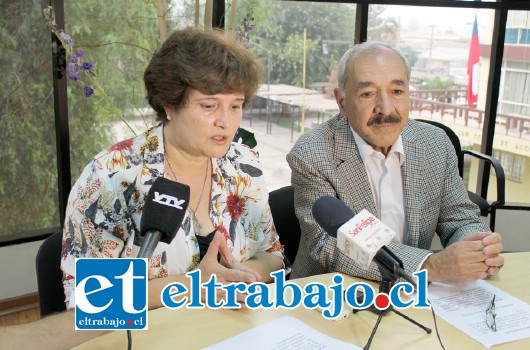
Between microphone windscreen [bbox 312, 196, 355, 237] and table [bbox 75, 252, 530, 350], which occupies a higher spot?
microphone windscreen [bbox 312, 196, 355, 237]

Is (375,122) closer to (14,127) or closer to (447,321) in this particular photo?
(447,321)

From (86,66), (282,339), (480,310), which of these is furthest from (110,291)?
(86,66)

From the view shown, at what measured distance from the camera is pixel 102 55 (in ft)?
9.67

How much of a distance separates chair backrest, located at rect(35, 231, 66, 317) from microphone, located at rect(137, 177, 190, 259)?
56cm

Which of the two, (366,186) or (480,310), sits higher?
(366,186)

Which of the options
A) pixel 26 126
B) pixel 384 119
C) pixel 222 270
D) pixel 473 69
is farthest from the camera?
pixel 473 69

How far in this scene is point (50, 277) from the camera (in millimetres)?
1464

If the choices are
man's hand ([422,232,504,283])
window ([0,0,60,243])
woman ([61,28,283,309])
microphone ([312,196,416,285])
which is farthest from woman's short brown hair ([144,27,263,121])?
window ([0,0,60,243])

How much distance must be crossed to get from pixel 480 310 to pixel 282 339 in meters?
0.53

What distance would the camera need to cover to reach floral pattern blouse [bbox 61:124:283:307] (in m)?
1.47

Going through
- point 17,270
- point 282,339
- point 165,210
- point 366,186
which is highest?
point 165,210

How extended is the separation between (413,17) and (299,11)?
75 centimetres

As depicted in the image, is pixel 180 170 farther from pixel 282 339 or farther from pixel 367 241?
pixel 367 241

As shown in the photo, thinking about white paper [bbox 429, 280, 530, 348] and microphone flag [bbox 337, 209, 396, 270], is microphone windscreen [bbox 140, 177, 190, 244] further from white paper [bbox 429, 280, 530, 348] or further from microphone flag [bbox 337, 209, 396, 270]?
white paper [bbox 429, 280, 530, 348]
